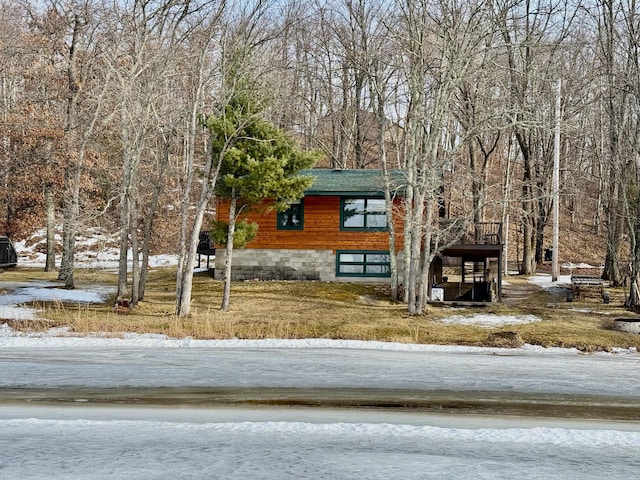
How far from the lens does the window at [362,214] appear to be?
3091 centimetres

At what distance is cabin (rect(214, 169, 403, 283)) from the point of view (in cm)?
3075

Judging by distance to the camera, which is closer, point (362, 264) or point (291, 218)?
point (362, 264)

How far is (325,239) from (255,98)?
8.98 metres

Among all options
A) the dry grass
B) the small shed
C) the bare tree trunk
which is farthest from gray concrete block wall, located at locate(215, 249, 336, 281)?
the small shed

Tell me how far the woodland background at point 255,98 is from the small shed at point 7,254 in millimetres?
1538

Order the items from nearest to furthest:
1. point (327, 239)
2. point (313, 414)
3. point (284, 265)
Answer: point (313, 414) < point (327, 239) < point (284, 265)

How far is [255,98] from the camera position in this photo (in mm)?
23797

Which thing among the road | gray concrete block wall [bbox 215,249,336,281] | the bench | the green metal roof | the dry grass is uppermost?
the green metal roof

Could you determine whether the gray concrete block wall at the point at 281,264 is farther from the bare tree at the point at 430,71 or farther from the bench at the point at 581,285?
the bench at the point at 581,285

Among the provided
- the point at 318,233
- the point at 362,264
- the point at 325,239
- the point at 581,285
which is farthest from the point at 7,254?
the point at 581,285

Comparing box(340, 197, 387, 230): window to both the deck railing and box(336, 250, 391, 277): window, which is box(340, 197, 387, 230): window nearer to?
box(336, 250, 391, 277): window

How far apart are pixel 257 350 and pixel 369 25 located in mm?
17300

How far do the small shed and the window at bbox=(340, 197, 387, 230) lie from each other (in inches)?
735

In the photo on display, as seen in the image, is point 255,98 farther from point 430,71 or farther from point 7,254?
point 7,254
